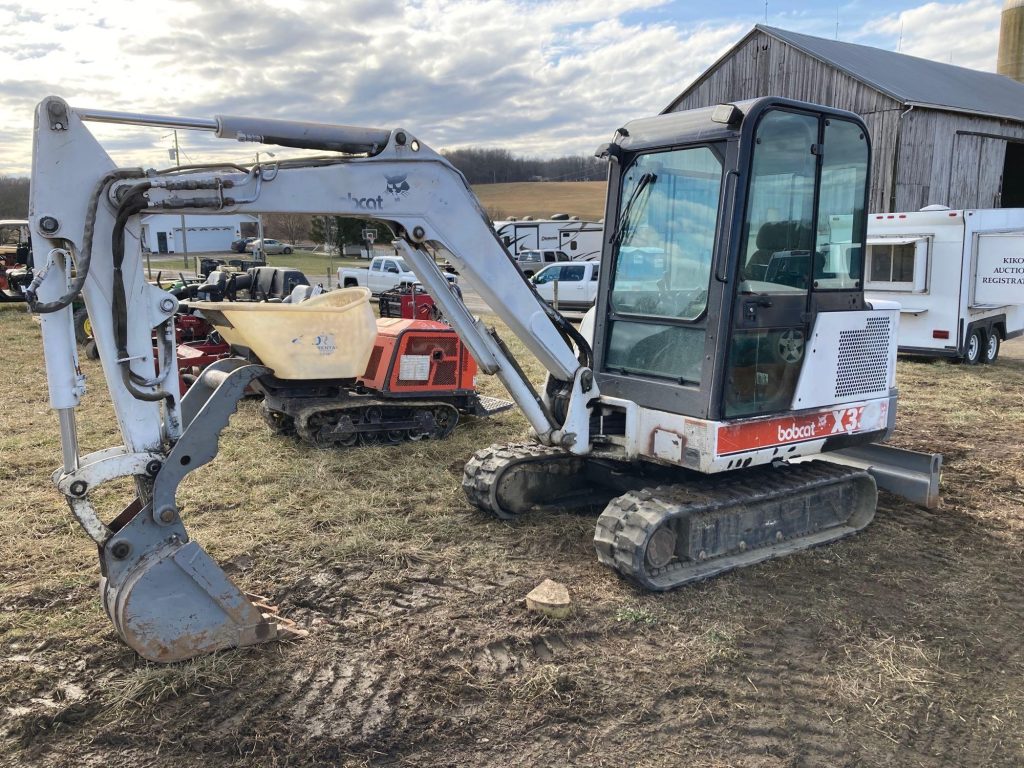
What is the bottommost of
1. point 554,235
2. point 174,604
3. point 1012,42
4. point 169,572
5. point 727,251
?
point 174,604

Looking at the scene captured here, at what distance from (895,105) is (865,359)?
1775 centimetres

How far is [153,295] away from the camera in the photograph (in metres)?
3.73

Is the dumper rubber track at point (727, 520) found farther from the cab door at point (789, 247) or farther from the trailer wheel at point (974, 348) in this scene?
the trailer wheel at point (974, 348)

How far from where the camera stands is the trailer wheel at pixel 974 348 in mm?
13273

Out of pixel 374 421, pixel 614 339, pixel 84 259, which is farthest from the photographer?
pixel 374 421

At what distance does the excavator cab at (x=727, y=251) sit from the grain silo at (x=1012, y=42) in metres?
36.8

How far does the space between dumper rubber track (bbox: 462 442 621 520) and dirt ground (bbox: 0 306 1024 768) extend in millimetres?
151

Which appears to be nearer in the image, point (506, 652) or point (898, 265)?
point (506, 652)

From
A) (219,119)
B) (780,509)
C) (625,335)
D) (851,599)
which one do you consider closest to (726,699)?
(851,599)

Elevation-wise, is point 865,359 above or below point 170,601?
above

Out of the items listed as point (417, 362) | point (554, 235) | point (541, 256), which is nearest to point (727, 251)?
point (417, 362)

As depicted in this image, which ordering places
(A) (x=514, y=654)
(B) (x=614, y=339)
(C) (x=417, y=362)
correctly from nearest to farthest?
(A) (x=514, y=654) → (B) (x=614, y=339) → (C) (x=417, y=362)

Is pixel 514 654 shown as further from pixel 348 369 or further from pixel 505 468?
pixel 348 369

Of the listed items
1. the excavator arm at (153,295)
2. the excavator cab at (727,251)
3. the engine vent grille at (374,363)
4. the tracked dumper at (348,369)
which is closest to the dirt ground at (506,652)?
the excavator arm at (153,295)
